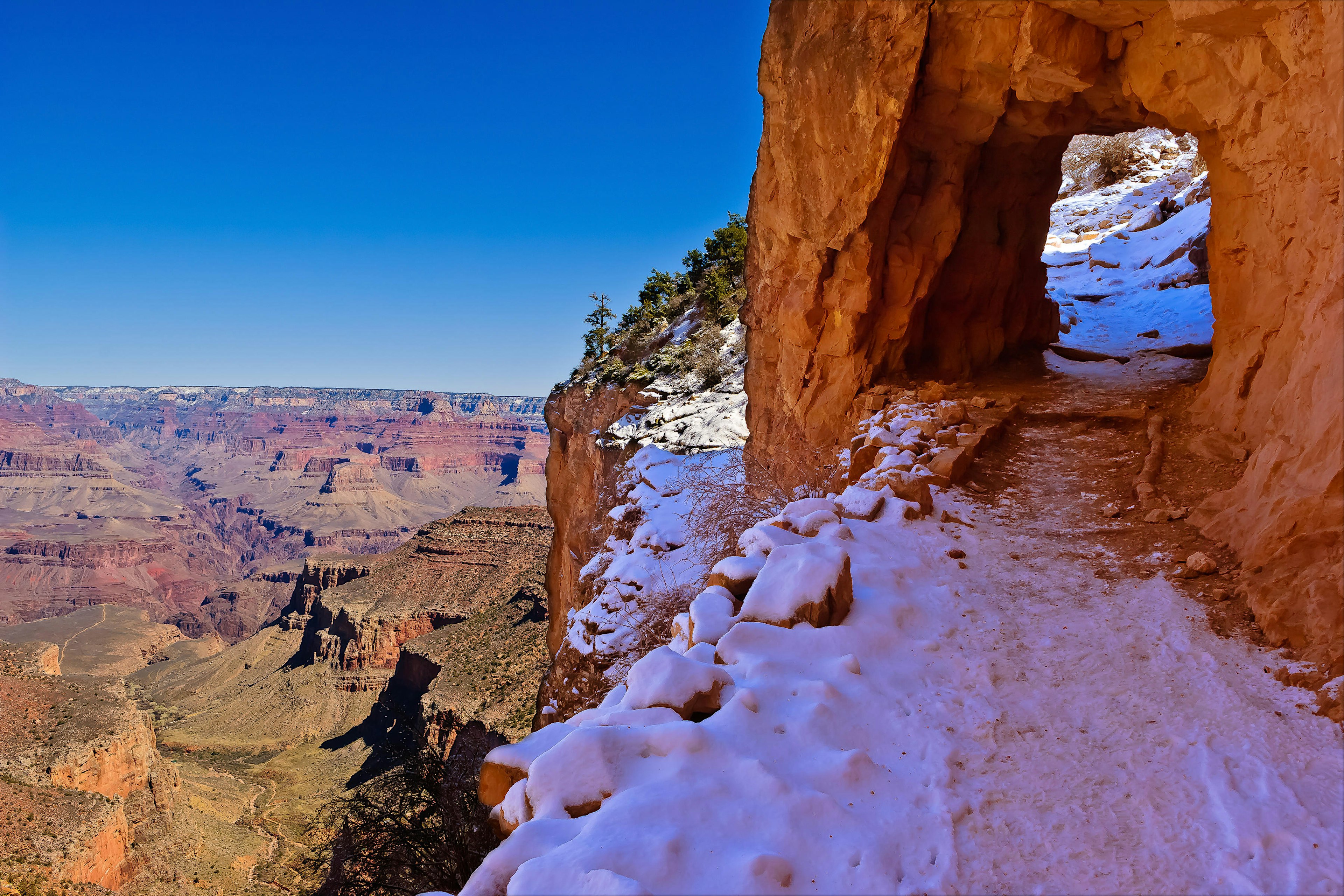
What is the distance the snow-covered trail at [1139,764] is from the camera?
262 centimetres

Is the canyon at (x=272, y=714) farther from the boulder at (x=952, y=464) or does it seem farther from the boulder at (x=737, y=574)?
the boulder at (x=952, y=464)

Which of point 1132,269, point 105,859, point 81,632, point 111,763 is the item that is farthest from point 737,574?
point 81,632

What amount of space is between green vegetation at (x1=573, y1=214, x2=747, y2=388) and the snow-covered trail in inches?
561

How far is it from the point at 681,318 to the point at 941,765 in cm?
2067

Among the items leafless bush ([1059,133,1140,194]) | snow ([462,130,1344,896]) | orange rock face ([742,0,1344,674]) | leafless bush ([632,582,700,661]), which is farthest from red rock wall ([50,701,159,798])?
leafless bush ([1059,133,1140,194])

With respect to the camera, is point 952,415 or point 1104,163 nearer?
point 952,415

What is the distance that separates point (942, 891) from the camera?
2604mm

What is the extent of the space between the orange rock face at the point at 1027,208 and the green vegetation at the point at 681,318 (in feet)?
19.8

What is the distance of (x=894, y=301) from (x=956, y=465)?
4493 mm

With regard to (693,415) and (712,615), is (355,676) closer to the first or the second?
(693,415)

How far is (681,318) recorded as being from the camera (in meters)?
23.1

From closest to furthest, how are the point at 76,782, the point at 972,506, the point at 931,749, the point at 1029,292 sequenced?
the point at 931,749, the point at 972,506, the point at 1029,292, the point at 76,782

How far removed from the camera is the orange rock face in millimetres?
4324

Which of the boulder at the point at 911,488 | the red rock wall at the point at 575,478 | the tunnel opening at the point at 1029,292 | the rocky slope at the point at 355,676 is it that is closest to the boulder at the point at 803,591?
the boulder at the point at 911,488
